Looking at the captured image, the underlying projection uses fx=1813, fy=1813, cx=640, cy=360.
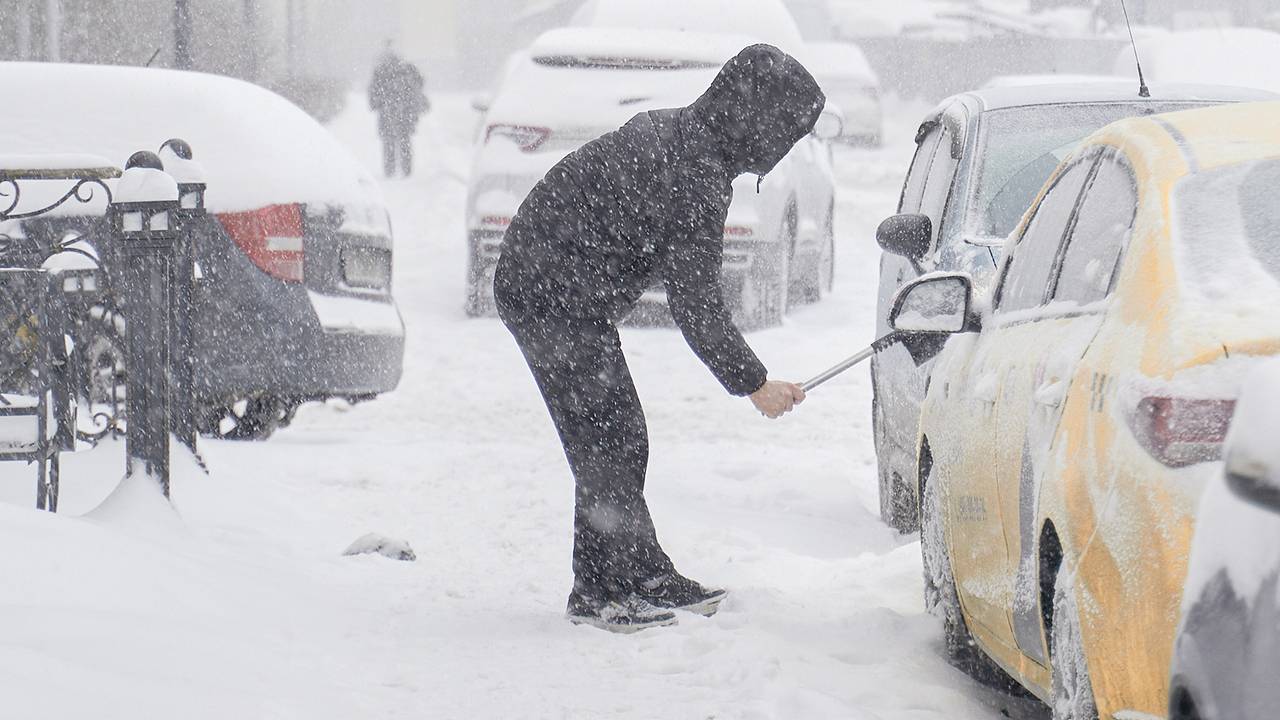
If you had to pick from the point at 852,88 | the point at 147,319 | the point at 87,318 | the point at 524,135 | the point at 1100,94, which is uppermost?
the point at 1100,94

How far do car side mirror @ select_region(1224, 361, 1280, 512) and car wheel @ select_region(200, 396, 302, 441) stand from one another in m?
6.94

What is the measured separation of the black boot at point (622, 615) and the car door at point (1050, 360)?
62.4 inches

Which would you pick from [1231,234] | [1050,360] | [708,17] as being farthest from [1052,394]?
[708,17]

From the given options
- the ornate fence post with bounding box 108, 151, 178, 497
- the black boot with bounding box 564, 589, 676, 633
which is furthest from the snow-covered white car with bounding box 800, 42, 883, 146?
the black boot with bounding box 564, 589, 676, 633

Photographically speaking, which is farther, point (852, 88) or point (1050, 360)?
point (852, 88)

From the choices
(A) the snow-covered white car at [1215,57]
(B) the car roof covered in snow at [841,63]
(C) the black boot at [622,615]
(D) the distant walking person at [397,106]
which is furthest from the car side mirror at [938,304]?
(B) the car roof covered in snow at [841,63]

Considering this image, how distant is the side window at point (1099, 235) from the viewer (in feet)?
11.1

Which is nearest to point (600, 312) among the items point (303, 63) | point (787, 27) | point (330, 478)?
point (330, 478)

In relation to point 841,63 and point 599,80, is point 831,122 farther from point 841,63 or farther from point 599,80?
point 841,63

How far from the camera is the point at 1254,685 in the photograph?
200 cm

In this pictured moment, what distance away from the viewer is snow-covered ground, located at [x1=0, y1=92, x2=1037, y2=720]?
13.6 feet

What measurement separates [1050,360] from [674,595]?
206cm

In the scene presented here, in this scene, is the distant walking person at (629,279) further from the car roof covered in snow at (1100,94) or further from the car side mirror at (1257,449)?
the car side mirror at (1257,449)

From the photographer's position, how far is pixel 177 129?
26.7ft
